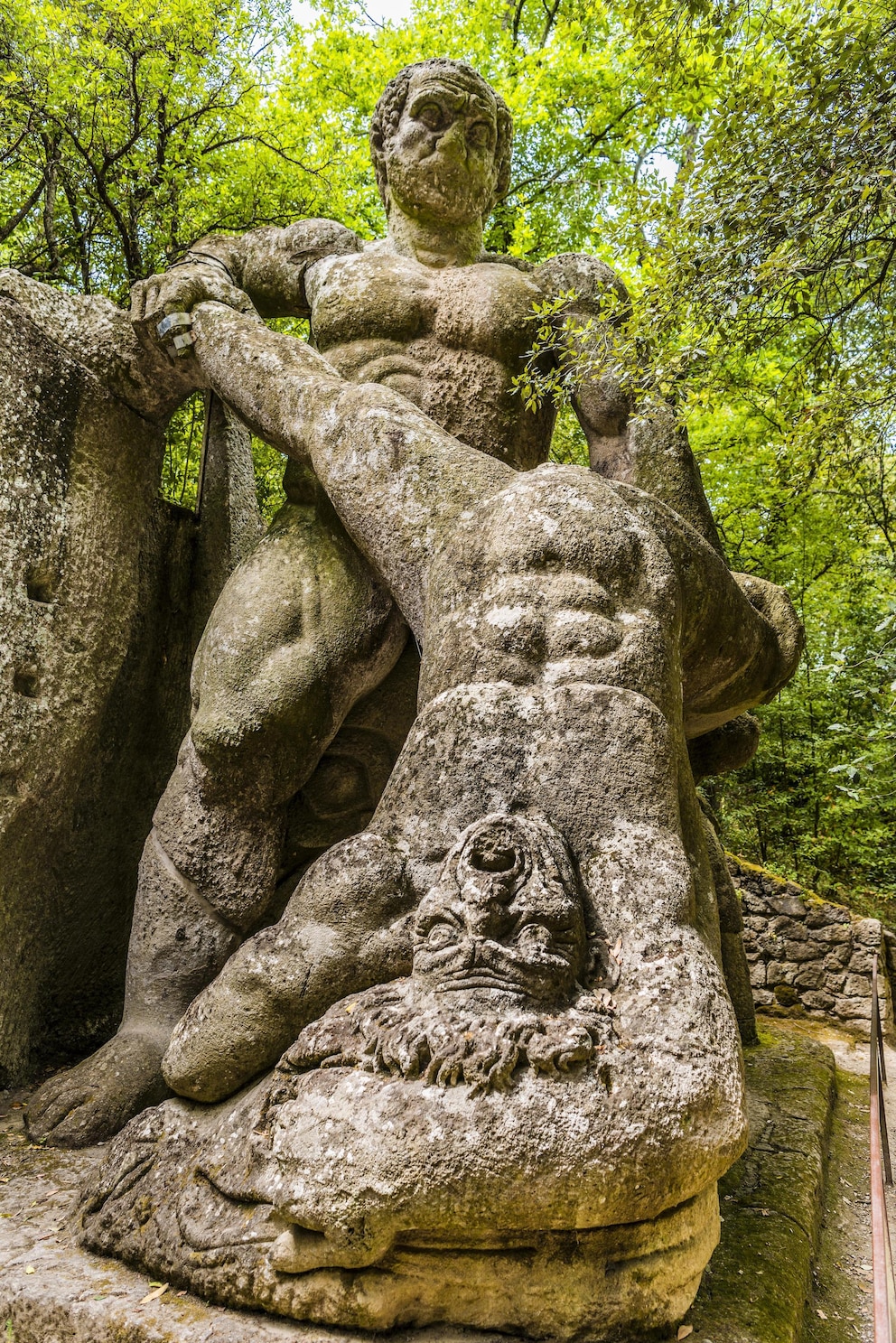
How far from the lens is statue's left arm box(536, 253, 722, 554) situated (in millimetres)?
3264

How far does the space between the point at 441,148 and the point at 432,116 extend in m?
0.12

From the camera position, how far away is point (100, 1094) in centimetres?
244

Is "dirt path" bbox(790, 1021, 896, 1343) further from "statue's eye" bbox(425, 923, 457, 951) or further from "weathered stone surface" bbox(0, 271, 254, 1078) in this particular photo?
"weathered stone surface" bbox(0, 271, 254, 1078)

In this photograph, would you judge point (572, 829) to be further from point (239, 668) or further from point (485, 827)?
point (239, 668)

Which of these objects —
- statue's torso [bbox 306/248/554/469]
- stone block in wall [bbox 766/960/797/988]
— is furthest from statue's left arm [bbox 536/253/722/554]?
stone block in wall [bbox 766/960/797/988]

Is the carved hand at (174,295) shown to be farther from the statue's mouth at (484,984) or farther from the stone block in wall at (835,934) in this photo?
the stone block in wall at (835,934)

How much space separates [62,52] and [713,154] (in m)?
3.33

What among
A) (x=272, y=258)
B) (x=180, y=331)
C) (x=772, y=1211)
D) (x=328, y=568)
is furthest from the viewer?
(x=272, y=258)

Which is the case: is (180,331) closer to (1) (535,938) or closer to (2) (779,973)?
(1) (535,938)

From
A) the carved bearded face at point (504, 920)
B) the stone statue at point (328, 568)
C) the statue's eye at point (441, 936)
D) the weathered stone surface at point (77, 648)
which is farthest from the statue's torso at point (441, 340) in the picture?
the statue's eye at point (441, 936)

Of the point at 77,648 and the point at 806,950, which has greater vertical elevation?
the point at 77,648

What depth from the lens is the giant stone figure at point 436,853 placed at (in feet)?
4.91

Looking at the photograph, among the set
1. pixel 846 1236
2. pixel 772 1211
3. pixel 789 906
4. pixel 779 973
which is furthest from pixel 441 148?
pixel 779 973

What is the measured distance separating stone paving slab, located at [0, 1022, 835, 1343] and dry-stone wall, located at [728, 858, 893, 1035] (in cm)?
428
